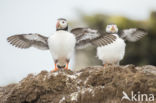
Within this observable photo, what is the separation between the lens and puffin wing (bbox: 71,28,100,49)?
985 cm

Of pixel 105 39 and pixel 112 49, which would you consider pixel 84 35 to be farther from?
pixel 112 49

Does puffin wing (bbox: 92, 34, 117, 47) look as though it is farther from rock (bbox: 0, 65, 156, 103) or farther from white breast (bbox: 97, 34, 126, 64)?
rock (bbox: 0, 65, 156, 103)

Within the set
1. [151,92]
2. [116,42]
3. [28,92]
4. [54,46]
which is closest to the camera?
[151,92]

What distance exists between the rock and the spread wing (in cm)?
146

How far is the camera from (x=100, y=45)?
1002cm

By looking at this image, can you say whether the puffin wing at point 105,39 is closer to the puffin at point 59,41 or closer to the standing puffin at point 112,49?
the standing puffin at point 112,49

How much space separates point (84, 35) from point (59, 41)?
766 millimetres

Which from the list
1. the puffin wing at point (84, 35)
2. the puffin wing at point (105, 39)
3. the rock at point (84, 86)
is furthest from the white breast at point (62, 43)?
the rock at point (84, 86)

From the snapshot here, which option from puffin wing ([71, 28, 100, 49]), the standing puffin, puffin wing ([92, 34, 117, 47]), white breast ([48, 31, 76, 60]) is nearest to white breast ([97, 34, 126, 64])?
the standing puffin

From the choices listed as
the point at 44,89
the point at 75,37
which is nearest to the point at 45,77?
the point at 44,89

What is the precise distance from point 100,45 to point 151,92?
265 cm

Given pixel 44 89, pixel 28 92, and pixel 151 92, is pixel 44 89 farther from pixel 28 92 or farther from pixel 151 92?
pixel 151 92

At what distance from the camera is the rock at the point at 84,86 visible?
25.3 ft

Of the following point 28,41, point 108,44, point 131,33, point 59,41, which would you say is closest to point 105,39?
point 108,44
